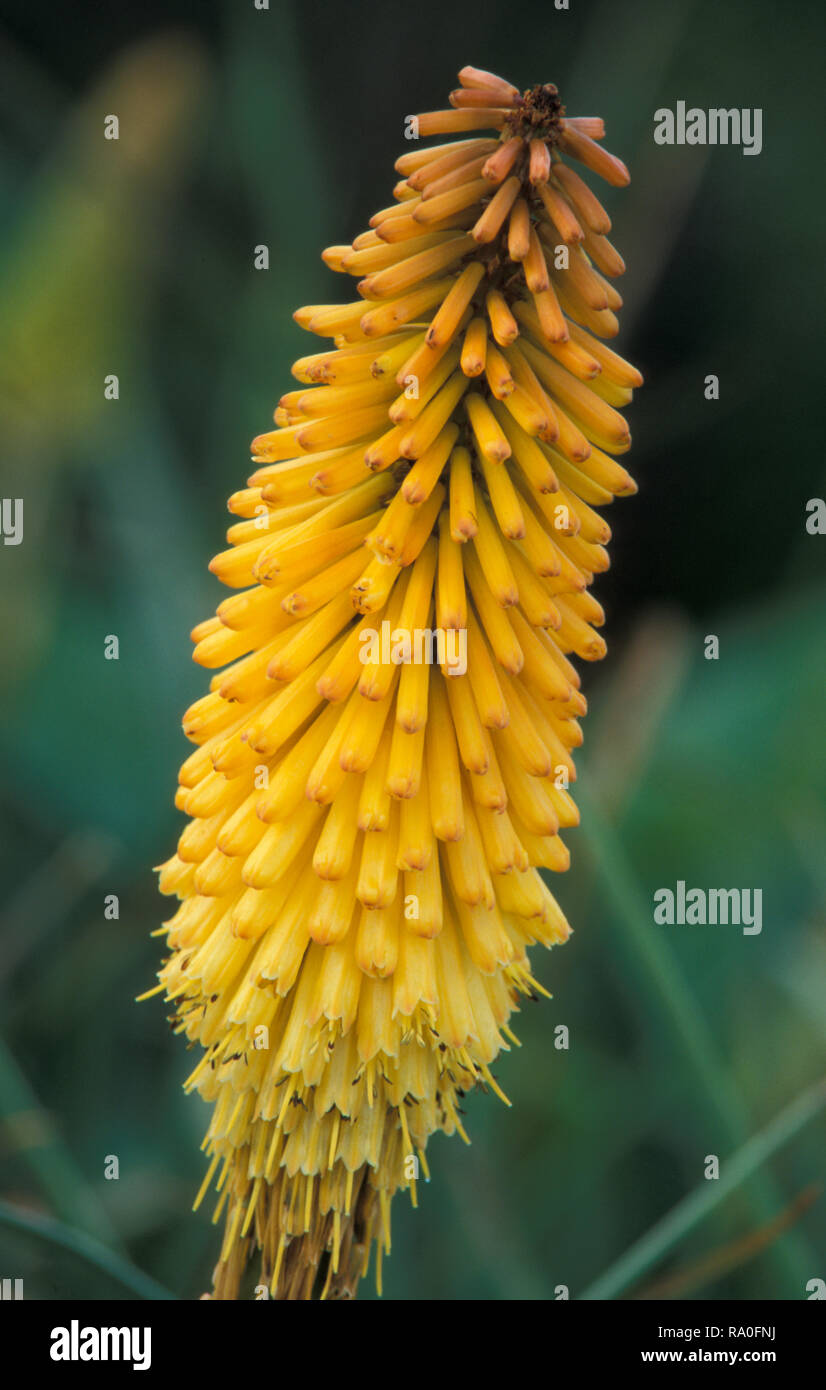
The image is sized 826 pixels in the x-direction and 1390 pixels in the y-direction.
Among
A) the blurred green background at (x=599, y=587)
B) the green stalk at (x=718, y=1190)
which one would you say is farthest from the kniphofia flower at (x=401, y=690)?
the blurred green background at (x=599, y=587)

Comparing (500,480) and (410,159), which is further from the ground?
(410,159)

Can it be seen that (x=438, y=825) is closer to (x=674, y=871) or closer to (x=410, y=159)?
(x=410, y=159)

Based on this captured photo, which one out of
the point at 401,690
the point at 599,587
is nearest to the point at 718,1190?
the point at 401,690

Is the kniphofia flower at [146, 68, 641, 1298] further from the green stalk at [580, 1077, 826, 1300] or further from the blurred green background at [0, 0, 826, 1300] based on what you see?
the blurred green background at [0, 0, 826, 1300]

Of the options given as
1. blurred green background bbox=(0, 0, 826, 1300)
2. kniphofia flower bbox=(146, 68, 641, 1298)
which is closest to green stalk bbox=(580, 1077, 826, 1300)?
kniphofia flower bbox=(146, 68, 641, 1298)

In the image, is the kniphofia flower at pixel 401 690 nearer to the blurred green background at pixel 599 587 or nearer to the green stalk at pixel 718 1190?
the green stalk at pixel 718 1190
